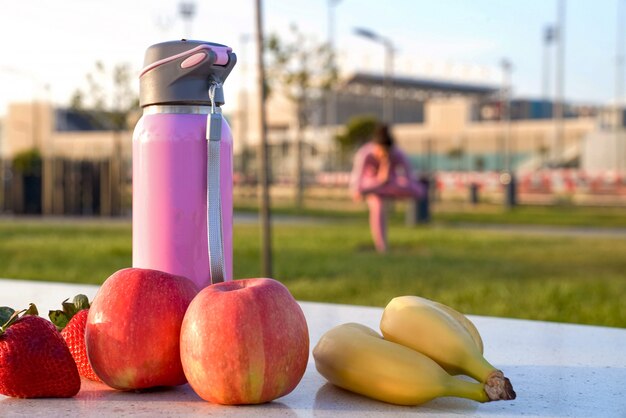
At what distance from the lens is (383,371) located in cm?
99

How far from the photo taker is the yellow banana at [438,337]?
986 millimetres

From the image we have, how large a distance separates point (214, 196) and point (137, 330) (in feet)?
0.67

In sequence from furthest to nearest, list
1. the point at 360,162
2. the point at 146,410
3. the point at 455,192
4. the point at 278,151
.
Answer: the point at 278,151 → the point at 455,192 → the point at 360,162 → the point at 146,410

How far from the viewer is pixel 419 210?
16875 millimetres

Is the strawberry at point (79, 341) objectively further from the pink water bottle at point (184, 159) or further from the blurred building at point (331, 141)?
the blurred building at point (331, 141)

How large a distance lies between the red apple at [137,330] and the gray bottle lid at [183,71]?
251 millimetres

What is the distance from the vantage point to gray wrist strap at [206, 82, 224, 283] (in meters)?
1.07

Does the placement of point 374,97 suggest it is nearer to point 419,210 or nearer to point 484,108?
point 484,108

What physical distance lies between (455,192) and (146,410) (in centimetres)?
3344

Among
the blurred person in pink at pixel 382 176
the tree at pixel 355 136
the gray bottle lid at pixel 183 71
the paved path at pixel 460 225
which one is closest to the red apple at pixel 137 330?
the gray bottle lid at pixel 183 71

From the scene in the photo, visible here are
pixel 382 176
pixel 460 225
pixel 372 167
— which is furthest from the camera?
pixel 460 225

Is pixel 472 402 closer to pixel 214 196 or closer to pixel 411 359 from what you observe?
pixel 411 359

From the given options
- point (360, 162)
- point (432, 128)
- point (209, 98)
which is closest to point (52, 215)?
point (360, 162)

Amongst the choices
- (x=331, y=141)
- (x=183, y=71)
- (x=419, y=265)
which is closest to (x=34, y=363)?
(x=183, y=71)
